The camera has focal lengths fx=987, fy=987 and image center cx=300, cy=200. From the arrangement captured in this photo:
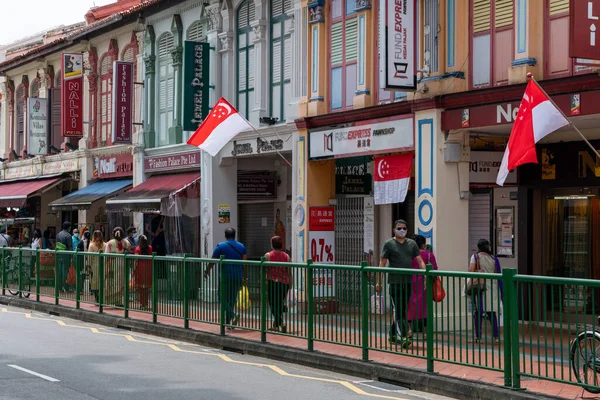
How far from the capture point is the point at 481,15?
16.5 meters

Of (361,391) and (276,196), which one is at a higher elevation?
(276,196)

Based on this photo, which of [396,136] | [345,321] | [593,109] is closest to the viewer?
[345,321]

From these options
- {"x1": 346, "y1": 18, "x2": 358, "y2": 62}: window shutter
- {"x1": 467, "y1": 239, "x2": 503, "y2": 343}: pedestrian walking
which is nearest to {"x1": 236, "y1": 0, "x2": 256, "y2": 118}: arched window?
{"x1": 346, "y1": 18, "x2": 358, "y2": 62}: window shutter

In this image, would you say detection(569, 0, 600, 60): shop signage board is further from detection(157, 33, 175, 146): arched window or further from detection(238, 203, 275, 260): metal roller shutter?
detection(157, 33, 175, 146): arched window

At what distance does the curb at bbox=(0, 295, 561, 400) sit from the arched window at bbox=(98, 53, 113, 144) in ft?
41.6

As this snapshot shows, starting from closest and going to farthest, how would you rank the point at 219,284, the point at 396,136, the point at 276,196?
the point at 219,284, the point at 396,136, the point at 276,196

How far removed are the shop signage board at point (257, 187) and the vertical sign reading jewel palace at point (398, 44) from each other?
354 inches

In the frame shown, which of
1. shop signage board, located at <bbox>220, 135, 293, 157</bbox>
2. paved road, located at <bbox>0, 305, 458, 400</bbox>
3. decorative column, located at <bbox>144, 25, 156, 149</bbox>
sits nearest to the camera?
paved road, located at <bbox>0, 305, 458, 400</bbox>

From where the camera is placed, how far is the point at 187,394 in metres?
10.4

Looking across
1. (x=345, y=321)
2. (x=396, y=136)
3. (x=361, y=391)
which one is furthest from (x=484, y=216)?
(x=361, y=391)

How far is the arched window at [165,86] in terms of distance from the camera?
2708 centimetres

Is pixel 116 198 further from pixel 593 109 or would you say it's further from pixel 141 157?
pixel 593 109

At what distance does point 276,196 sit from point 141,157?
5.15 meters

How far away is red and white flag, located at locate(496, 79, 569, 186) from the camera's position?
521 inches
